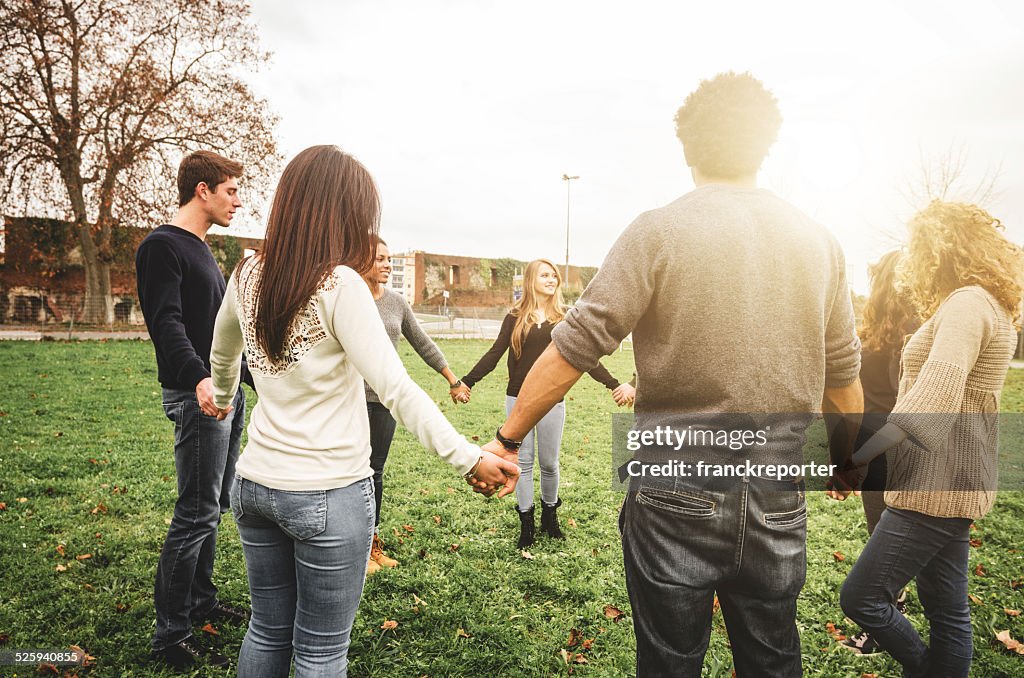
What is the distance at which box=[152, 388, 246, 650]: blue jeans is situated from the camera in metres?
3.08

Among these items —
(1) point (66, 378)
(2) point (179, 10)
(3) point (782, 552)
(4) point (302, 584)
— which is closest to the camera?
(3) point (782, 552)

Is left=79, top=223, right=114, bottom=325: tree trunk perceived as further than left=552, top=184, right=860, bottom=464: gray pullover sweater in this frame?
Yes

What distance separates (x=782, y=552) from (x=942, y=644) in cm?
144

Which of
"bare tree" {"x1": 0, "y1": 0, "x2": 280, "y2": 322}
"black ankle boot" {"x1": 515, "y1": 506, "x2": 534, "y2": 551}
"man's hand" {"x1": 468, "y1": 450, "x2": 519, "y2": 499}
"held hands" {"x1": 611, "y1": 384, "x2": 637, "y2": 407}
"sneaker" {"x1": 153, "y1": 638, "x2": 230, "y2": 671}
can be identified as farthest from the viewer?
"bare tree" {"x1": 0, "y1": 0, "x2": 280, "y2": 322}

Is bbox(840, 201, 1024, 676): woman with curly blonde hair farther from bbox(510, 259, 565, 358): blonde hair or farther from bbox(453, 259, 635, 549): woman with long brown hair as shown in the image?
bbox(510, 259, 565, 358): blonde hair

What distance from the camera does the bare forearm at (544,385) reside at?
6.63 ft

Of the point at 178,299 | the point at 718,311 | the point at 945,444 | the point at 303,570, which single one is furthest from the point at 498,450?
the point at 178,299

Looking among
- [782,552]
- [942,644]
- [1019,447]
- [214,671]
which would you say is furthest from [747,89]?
[1019,447]

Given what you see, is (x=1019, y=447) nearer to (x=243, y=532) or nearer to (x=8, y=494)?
(x=243, y=532)

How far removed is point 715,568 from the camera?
1812 millimetres

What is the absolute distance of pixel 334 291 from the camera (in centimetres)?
190

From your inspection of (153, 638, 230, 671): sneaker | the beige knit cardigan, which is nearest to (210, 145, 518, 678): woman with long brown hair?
(153, 638, 230, 671): sneaker

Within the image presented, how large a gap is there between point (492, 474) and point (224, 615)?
257 centimetres

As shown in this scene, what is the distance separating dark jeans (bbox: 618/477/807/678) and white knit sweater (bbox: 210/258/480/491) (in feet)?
2.24
